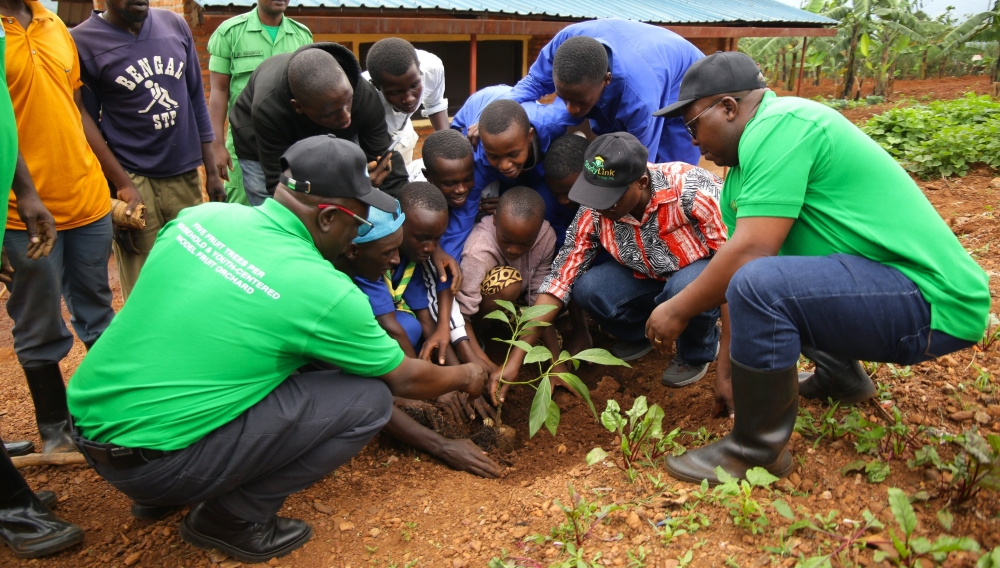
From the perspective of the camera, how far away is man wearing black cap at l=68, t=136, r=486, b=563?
6.49 feet

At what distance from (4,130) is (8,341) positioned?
3.36m

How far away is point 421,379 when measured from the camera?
92.4 inches

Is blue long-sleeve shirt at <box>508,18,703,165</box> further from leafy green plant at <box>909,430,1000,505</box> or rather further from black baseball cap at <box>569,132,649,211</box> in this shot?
leafy green plant at <box>909,430,1000,505</box>

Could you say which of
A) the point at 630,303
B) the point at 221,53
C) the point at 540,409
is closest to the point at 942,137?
the point at 630,303

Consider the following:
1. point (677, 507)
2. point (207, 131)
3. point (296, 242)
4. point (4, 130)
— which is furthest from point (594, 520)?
point (207, 131)

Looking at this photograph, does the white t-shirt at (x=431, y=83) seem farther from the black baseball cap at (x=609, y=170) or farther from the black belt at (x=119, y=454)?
the black belt at (x=119, y=454)

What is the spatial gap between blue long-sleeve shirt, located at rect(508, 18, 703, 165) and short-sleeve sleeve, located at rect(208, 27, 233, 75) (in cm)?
166

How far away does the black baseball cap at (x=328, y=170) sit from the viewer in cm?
217

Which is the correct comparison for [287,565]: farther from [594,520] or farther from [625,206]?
[625,206]

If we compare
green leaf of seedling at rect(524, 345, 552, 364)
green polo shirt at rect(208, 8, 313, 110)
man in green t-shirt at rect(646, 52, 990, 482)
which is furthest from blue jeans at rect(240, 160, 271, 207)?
man in green t-shirt at rect(646, 52, 990, 482)

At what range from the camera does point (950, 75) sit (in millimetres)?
24703

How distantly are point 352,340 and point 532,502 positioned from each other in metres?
0.92

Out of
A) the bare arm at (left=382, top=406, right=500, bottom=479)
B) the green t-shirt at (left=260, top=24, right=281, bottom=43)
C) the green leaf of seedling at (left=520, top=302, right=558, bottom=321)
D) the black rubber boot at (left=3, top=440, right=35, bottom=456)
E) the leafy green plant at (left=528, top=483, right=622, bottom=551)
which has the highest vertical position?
the green t-shirt at (left=260, top=24, right=281, bottom=43)

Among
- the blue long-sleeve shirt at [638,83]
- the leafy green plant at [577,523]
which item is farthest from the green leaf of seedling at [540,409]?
the blue long-sleeve shirt at [638,83]
